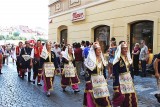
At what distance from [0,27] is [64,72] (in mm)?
46422

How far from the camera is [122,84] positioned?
609 centimetres

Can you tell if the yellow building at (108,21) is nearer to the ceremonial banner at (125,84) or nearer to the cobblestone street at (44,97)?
the cobblestone street at (44,97)

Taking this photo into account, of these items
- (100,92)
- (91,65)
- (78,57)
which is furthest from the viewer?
(78,57)

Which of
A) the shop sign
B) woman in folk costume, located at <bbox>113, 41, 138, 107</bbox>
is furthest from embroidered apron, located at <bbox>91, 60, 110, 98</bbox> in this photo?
the shop sign

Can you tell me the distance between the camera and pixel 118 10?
16219 mm

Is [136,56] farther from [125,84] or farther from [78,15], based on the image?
[125,84]

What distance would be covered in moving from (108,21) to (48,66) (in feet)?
27.8

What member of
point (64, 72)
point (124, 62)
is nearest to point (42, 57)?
point (64, 72)

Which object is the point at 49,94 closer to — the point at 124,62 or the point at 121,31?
the point at 124,62

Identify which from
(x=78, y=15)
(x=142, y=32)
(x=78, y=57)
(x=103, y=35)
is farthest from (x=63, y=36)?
(x=78, y=57)

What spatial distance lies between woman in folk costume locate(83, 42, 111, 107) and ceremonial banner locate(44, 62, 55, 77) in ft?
10.9

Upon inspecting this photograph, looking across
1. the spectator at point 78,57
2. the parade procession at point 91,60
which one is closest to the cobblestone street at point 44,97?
the parade procession at point 91,60

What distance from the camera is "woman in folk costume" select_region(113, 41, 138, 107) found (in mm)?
6000

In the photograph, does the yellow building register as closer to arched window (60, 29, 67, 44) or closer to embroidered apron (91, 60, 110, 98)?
arched window (60, 29, 67, 44)
